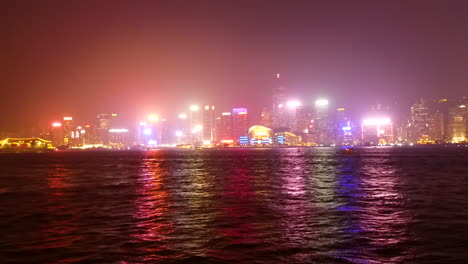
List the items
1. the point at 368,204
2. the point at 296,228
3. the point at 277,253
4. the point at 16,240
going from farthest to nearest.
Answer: the point at 368,204
the point at 296,228
the point at 16,240
the point at 277,253

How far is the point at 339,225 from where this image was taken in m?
21.7

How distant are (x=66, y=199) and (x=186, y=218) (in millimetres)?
14337

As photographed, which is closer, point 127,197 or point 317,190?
point 127,197

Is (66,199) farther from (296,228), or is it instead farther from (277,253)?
(277,253)

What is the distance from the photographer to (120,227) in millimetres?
21609

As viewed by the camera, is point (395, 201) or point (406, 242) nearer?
point (406, 242)

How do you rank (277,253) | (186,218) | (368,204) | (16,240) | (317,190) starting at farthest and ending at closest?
(317,190)
(368,204)
(186,218)
(16,240)
(277,253)

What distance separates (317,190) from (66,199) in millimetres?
21385

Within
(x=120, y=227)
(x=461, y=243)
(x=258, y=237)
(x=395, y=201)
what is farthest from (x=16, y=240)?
(x=395, y=201)

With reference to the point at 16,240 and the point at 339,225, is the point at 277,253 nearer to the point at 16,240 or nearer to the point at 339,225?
the point at 339,225

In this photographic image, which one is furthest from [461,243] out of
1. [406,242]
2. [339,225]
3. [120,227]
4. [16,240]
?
[16,240]

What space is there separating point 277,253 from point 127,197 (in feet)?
69.5

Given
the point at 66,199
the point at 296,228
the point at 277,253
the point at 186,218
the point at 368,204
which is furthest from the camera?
→ the point at 66,199

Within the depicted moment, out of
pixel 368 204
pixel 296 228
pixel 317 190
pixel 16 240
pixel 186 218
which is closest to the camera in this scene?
pixel 16 240
